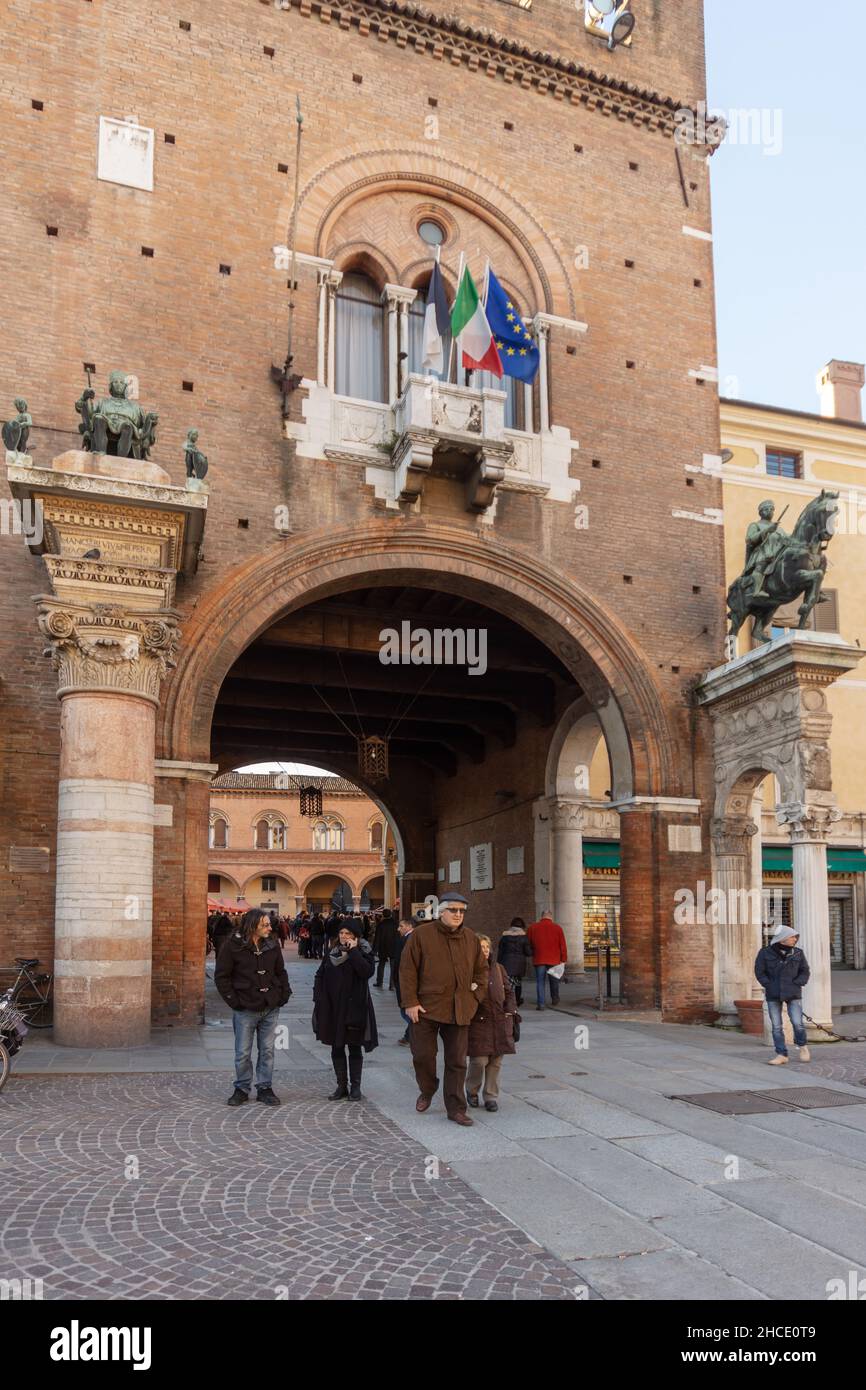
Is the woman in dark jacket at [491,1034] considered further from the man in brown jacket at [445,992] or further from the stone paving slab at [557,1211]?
the stone paving slab at [557,1211]

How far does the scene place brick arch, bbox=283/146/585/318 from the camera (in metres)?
14.9

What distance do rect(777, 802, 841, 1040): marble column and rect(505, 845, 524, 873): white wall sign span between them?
27.8 feet

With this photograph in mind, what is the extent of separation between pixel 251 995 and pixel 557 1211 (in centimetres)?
333

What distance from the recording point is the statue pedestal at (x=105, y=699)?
10.5 meters

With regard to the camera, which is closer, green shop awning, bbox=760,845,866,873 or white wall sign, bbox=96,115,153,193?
white wall sign, bbox=96,115,153,193

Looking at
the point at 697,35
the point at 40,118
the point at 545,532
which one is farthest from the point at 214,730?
the point at 697,35

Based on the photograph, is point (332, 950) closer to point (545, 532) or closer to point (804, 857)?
point (804, 857)

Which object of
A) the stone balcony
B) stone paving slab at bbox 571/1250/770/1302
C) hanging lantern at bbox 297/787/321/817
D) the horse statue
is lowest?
stone paving slab at bbox 571/1250/770/1302

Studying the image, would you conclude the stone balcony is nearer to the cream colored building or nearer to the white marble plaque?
the white marble plaque

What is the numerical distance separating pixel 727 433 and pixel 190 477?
16.9m

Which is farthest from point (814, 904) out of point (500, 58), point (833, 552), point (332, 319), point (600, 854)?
point (833, 552)

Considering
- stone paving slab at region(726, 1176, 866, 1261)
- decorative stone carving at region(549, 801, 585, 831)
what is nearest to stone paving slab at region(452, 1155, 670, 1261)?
stone paving slab at region(726, 1176, 866, 1261)

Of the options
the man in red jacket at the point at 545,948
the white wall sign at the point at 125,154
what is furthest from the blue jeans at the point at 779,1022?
the white wall sign at the point at 125,154

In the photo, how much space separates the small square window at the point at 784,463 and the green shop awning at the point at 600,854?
9.44m
